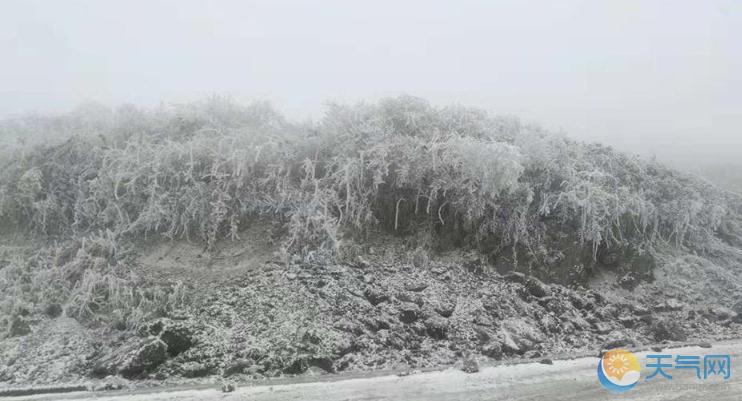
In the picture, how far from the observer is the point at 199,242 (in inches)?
163

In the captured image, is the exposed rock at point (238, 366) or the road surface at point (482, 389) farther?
the exposed rock at point (238, 366)

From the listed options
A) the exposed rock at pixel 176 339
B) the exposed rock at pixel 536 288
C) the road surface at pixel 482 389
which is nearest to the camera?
the road surface at pixel 482 389

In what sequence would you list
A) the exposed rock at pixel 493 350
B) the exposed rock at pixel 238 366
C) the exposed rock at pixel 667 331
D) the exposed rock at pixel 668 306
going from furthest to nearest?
the exposed rock at pixel 668 306 → the exposed rock at pixel 667 331 → the exposed rock at pixel 493 350 → the exposed rock at pixel 238 366

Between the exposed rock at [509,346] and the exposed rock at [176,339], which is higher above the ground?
the exposed rock at [176,339]

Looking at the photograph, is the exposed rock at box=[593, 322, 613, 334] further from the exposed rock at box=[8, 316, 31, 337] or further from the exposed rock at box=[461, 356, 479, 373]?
the exposed rock at box=[8, 316, 31, 337]

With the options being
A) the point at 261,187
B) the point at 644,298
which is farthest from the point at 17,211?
the point at 644,298

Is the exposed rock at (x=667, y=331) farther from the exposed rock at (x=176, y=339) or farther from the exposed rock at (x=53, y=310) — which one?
the exposed rock at (x=53, y=310)

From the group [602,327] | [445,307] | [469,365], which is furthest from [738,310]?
[469,365]

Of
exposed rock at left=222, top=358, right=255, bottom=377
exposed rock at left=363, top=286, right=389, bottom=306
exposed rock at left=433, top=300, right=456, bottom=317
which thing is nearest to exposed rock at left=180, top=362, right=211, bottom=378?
exposed rock at left=222, top=358, right=255, bottom=377

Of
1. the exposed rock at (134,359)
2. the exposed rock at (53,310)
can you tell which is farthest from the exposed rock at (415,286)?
the exposed rock at (53,310)

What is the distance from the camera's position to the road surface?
2734 mm

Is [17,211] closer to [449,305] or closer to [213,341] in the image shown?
[213,341]

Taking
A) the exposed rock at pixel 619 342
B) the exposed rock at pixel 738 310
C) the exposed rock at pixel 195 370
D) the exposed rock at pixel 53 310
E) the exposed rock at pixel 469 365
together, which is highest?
the exposed rock at pixel 53 310

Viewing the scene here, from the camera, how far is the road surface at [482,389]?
8.97 feet
